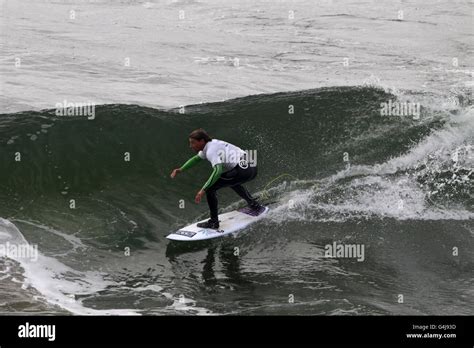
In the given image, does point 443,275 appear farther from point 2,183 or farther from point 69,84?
point 69,84

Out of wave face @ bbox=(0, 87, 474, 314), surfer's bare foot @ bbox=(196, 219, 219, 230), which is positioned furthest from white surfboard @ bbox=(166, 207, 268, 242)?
wave face @ bbox=(0, 87, 474, 314)

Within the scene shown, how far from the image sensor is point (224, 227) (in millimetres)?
11422

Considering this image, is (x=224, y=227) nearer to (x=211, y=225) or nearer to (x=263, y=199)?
(x=211, y=225)

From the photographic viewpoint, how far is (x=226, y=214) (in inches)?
473

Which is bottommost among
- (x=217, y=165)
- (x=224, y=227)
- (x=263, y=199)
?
(x=224, y=227)

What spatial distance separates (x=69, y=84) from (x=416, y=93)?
1099cm

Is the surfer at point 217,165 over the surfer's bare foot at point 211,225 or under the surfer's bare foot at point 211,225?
over

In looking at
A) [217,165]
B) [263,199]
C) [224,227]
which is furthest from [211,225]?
[263,199]

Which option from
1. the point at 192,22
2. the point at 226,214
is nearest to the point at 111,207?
the point at 226,214

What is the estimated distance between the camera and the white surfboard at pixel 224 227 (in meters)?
11.1

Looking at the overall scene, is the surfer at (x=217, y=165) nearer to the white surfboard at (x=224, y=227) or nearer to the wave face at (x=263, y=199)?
the white surfboard at (x=224, y=227)

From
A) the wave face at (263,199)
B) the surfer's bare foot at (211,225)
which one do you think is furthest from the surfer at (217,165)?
the wave face at (263,199)

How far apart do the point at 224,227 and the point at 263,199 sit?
1.64m

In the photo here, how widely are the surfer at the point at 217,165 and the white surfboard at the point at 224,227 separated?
0.13 metres
